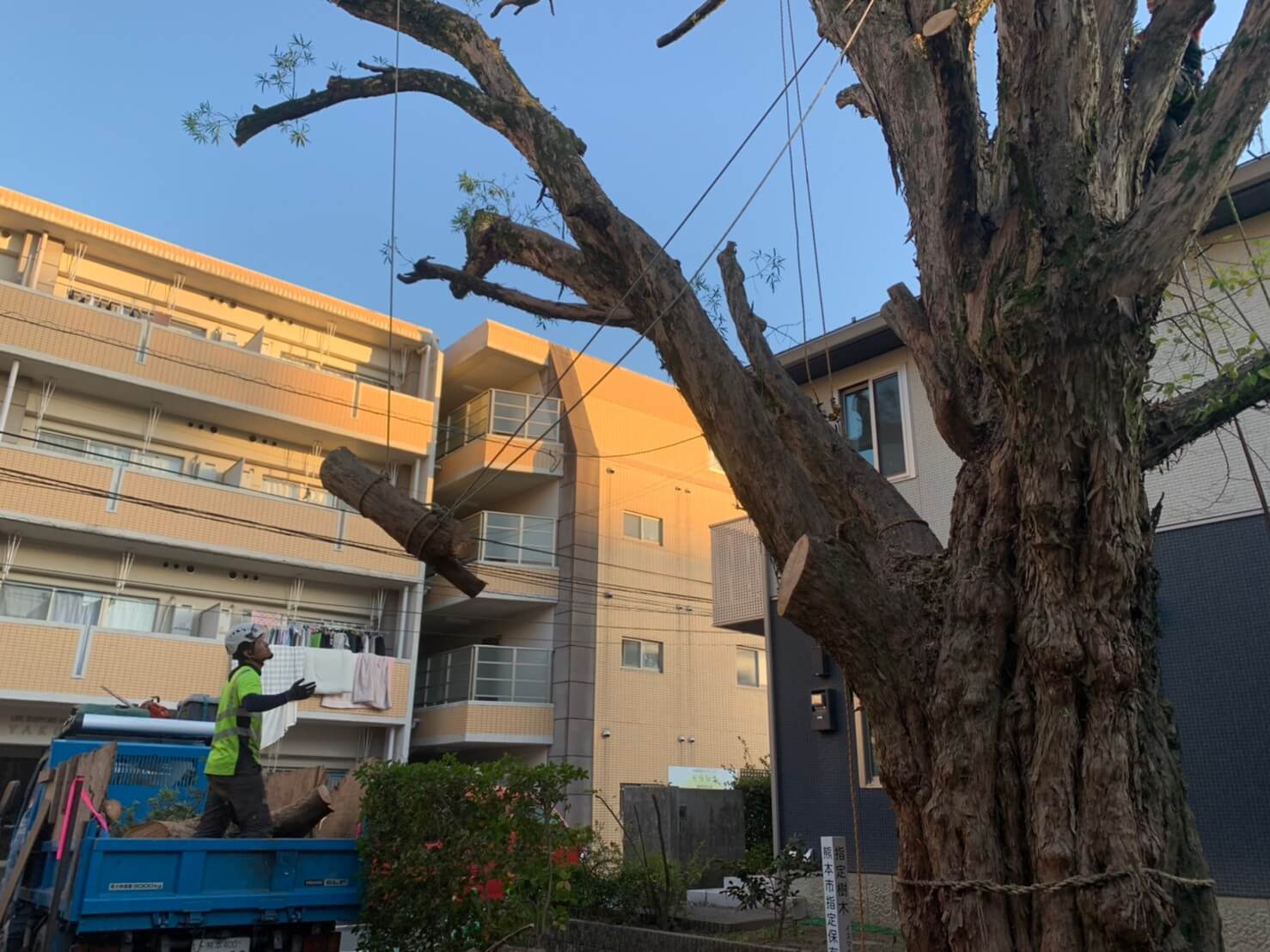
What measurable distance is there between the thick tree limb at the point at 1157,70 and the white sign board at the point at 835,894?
4.27 meters

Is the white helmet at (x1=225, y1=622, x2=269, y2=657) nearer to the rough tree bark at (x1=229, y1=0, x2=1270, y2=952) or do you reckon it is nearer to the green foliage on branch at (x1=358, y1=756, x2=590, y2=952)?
the green foliage on branch at (x1=358, y1=756, x2=590, y2=952)

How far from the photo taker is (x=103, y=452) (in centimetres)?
1930

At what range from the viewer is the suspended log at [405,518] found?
4859 millimetres

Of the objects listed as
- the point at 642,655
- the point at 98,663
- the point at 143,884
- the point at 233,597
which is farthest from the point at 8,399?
the point at 143,884

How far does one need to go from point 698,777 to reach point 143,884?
1827 cm

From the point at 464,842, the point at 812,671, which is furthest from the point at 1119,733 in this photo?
the point at 812,671

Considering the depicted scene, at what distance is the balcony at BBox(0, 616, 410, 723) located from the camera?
16.0 m

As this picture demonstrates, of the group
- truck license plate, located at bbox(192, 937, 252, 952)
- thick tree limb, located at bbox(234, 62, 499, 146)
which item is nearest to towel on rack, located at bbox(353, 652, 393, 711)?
truck license plate, located at bbox(192, 937, 252, 952)

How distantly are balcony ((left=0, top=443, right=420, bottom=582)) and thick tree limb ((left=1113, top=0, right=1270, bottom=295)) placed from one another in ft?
47.5

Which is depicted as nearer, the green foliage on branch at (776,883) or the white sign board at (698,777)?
the green foliage on branch at (776,883)

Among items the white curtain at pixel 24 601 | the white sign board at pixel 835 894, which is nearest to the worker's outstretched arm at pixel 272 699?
the white sign board at pixel 835 894

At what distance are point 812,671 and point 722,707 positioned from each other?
11.2 metres

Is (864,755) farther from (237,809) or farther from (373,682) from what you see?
(373,682)

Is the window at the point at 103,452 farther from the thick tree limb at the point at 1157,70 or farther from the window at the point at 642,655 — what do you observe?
the thick tree limb at the point at 1157,70
